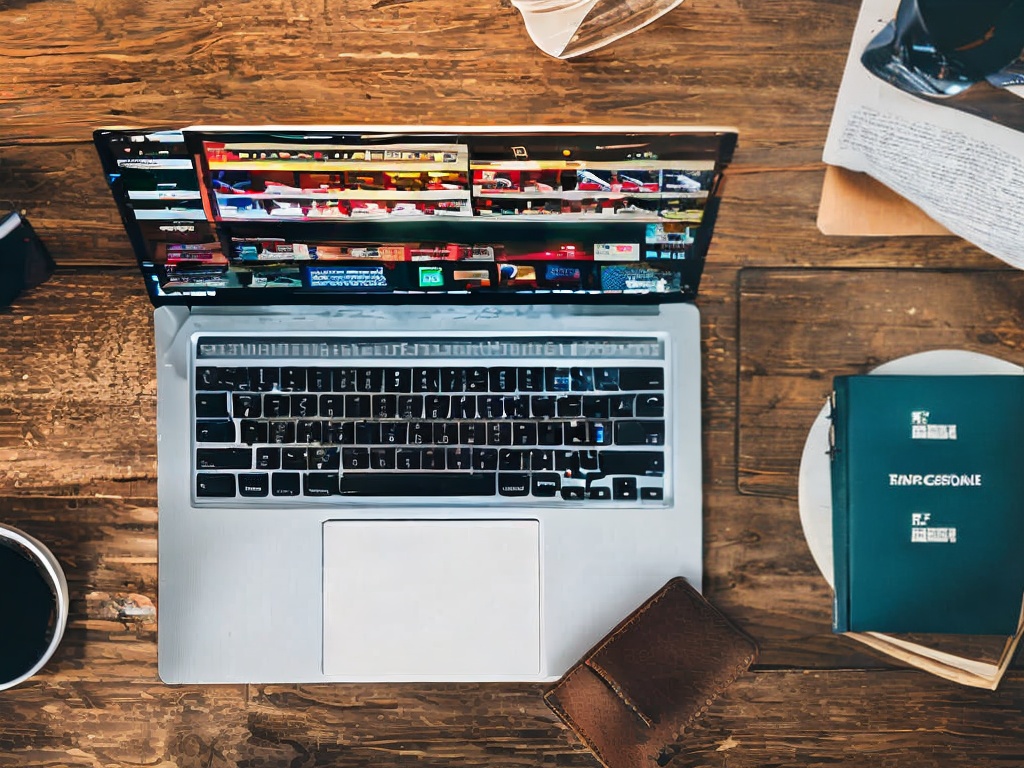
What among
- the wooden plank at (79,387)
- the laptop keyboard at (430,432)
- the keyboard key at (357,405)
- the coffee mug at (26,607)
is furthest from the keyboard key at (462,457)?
the coffee mug at (26,607)

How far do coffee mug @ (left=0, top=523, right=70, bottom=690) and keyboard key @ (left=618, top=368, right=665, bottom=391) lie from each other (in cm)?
70

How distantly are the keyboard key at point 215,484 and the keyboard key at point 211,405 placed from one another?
0.22 ft

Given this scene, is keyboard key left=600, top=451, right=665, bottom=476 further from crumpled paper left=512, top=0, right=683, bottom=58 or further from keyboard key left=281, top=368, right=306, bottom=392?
crumpled paper left=512, top=0, right=683, bottom=58

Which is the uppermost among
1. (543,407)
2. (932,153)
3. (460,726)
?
(932,153)

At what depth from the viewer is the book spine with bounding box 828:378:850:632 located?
0.83 m

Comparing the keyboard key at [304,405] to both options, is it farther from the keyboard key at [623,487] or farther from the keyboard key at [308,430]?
the keyboard key at [623,487]

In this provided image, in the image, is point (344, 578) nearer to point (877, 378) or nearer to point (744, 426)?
point (744, 426)

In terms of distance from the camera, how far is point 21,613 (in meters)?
0.84

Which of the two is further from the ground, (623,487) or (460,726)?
(623,487)

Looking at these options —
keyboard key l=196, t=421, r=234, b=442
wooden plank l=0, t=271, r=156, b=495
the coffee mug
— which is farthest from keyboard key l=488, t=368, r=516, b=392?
the coffee mug

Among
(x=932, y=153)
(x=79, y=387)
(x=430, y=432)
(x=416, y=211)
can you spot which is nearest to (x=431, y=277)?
(x=416, y=211)

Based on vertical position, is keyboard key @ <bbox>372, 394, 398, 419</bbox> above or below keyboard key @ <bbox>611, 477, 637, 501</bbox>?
above

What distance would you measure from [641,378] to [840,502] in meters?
0.27

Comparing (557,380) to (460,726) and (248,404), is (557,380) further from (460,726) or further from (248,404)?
(460,726)
